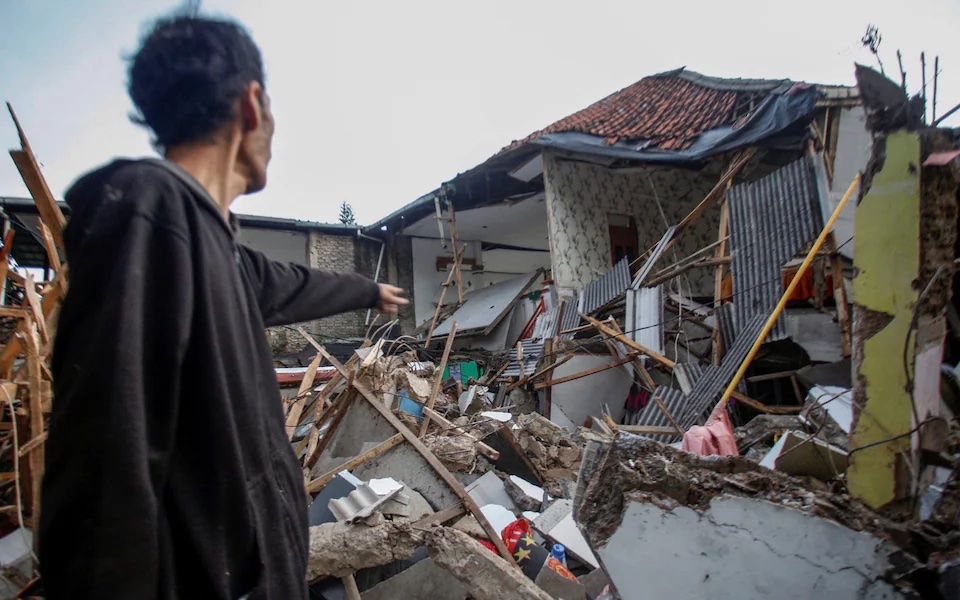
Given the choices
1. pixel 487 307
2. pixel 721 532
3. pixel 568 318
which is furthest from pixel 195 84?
pixel 487 307

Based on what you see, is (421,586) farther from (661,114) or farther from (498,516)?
(661,114)

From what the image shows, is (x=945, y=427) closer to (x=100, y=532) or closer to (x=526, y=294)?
(x=100, y=532)

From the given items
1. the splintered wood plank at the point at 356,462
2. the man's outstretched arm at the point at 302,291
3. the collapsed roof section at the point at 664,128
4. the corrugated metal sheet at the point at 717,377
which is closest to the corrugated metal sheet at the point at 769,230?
the corrugated metal sheet at the point at 717,377

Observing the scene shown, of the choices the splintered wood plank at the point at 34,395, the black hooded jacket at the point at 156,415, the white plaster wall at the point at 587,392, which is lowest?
the white plaster wall at the point at 587,392

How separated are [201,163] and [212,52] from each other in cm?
23

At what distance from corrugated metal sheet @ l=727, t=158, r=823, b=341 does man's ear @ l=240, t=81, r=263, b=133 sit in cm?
528

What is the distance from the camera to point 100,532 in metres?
0.69

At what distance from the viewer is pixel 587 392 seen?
6980 mm

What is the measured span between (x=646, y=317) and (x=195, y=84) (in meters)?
5.87

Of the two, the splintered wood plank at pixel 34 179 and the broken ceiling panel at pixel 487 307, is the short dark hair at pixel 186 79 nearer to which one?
the splintered wood plank at pixel 34 179

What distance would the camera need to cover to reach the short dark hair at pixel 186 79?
3.24 ft

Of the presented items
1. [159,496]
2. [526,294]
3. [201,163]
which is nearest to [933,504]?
[159,496]

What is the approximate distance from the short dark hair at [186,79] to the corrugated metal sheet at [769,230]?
5.36 metres

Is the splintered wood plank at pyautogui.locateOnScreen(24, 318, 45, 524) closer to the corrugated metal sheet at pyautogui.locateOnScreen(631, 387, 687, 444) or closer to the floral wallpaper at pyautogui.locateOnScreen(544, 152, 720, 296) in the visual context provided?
the corrugated metal sheet at pyautogui.locateOnScreen(631, 387, 687, 444)
